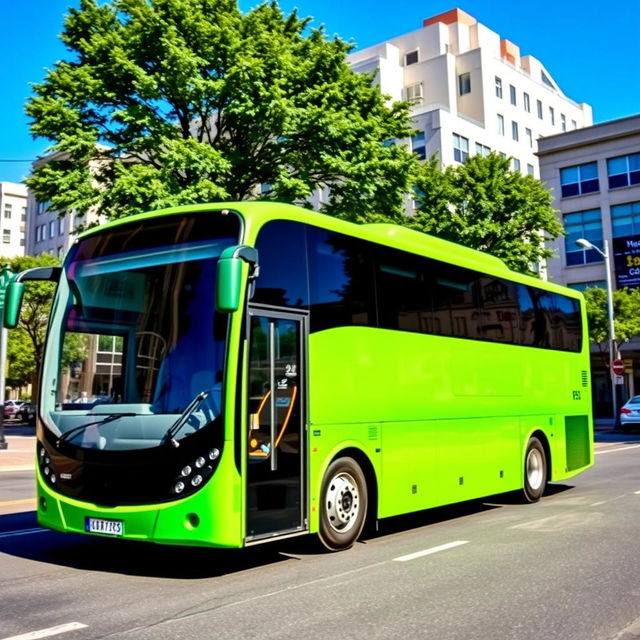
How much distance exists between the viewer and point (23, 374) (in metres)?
61.3

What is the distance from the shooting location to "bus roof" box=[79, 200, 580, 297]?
7.48m

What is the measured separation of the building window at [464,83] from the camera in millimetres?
61375

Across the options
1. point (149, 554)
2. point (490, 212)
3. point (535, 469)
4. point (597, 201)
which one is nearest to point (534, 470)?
point (535, 469)

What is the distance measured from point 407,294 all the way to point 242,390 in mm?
3312

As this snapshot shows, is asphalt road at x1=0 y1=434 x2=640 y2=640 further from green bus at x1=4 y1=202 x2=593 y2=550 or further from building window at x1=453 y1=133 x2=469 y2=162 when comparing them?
building window at x1=453 y1=133 x2=469 y2=162

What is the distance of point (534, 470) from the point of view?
1256cm

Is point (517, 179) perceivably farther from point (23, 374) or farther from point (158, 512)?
point (23, 374)

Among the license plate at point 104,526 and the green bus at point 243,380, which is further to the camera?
the license plate at point 104,526

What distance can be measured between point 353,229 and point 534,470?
5.90 m

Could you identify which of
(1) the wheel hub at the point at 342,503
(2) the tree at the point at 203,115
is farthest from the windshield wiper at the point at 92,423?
(2) the tree at the point at 203,115

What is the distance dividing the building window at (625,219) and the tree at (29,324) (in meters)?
34.9

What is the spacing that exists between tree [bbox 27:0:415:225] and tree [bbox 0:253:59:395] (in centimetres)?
2261

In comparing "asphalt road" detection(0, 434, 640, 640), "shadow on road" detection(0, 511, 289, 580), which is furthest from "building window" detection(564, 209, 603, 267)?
"shadow on road" detection(0, 511, 289, 580)

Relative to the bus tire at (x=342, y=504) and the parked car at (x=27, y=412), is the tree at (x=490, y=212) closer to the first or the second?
the bus tire at (x=342, y=504)
